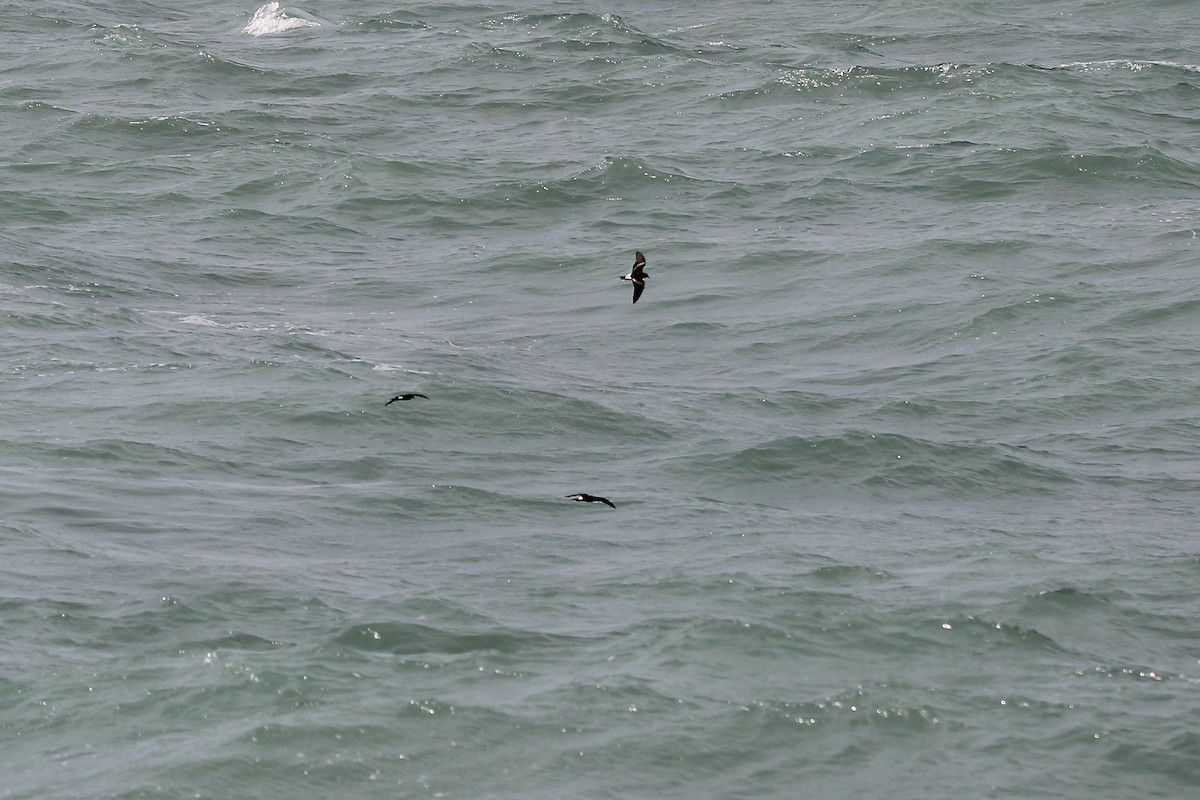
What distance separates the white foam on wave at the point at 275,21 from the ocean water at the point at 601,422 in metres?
2.96

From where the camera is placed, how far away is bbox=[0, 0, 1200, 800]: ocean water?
1450cm

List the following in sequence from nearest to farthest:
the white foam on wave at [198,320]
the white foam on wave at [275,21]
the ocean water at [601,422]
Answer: the ocean water at [601,422] < the white foam on wave at [198,320] < the white foam on wave at [275,21]

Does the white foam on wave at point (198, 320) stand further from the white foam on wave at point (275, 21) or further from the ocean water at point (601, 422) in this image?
the white foam on wave at point (275, 21)

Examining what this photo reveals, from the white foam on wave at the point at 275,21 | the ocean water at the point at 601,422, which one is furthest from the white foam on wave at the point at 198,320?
the white foam on wave at the point at 275,21

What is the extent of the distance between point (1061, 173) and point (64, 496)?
1680 cm

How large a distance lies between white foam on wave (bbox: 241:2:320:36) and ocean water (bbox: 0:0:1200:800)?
2960mm

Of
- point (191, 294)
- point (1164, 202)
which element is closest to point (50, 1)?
point (191, 294)

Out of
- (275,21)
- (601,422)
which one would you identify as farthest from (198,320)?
(275,21)

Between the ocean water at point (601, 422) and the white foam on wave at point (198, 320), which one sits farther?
the white foam on wave at point (198, 320)

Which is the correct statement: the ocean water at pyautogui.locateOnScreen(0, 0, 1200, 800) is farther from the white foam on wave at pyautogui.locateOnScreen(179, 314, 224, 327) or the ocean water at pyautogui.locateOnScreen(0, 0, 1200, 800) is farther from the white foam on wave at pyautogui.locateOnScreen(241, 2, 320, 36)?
the white foam on wave at pyautogui.locateOnScreen(241, 2, 320, 36)

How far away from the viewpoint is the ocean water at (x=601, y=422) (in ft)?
47.6

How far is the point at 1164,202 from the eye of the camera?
96.3 feet

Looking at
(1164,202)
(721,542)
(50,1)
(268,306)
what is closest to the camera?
(721,542)

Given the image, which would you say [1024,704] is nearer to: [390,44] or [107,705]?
[107,705]
